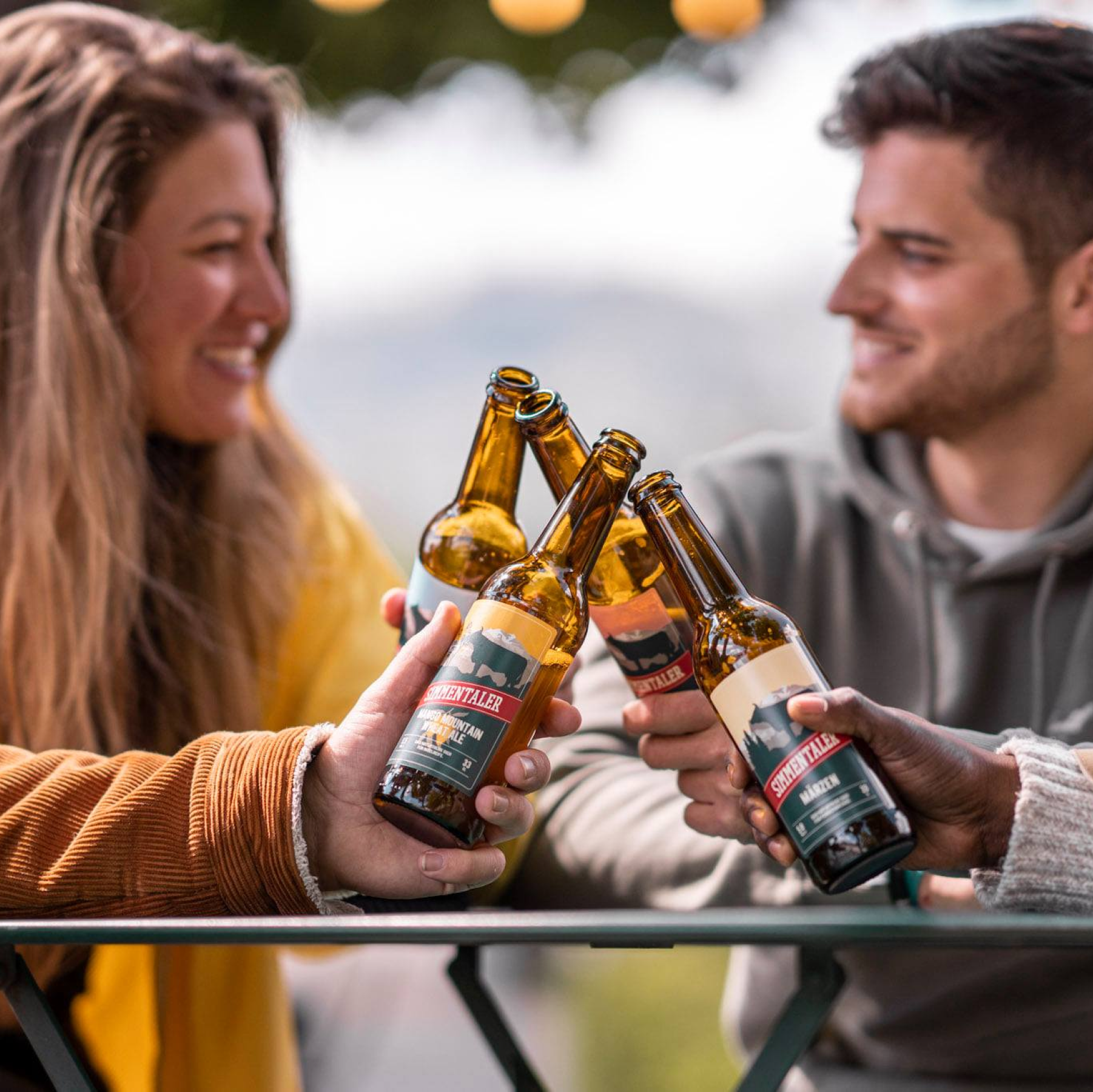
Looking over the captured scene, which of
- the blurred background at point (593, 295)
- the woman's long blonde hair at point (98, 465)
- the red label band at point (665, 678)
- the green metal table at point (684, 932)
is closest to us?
the green metal table at point (684, 932)

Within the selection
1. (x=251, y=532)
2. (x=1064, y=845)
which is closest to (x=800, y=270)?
(x=251, y=532)

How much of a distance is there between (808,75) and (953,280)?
0.92 meters

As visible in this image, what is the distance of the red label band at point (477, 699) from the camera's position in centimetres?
76

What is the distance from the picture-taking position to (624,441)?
0.87 metres

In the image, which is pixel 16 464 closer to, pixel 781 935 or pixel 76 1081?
pixel 76 1081

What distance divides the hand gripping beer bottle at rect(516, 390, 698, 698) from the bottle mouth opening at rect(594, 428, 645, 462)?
0.08m

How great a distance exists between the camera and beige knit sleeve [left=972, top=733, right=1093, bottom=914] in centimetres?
81

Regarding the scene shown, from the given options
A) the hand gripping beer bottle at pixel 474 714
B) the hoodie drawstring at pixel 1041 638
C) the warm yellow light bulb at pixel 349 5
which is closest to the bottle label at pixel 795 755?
the hand gripping beer bottle at pixel 474 714

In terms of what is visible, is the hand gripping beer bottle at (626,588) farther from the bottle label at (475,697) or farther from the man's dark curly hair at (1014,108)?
the man's dark curly hair at (1014,108)

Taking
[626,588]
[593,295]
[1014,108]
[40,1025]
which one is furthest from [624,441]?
[593,295]

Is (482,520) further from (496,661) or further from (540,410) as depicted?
(496,661)

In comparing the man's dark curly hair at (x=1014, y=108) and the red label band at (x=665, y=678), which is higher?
the man's dark curly hair at (x=1014, y=108)

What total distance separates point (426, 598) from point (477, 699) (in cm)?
20

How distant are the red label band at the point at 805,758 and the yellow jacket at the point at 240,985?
868 mm
